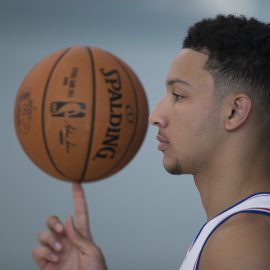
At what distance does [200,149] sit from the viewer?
0.89 meters

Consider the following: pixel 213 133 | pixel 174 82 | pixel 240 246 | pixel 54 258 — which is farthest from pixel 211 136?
pixel 54 258

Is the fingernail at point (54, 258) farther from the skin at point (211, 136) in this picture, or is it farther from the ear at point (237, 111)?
the ear at point (237, 111)

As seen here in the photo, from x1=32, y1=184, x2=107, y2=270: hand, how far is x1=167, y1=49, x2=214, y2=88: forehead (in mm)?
290

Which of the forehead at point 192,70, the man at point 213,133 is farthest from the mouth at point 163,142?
the forehead at point 192,70

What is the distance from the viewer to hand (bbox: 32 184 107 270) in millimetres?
Result: 878

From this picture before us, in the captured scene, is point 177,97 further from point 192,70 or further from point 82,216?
point 82,216

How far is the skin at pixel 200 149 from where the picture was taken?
0.87 metres

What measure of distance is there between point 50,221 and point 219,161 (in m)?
0.33

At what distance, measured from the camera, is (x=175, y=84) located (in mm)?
896

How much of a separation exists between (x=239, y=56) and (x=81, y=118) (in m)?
0.32

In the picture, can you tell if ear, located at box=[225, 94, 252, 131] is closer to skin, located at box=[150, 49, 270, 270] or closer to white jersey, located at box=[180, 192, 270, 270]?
skin, located at box=[150, 49, 270, 270]

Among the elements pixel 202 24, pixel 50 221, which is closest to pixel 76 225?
pixel 50 221

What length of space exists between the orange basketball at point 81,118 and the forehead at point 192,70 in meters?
0.13

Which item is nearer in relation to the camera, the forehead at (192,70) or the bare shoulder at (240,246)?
the bare shoulder at (240,246)
